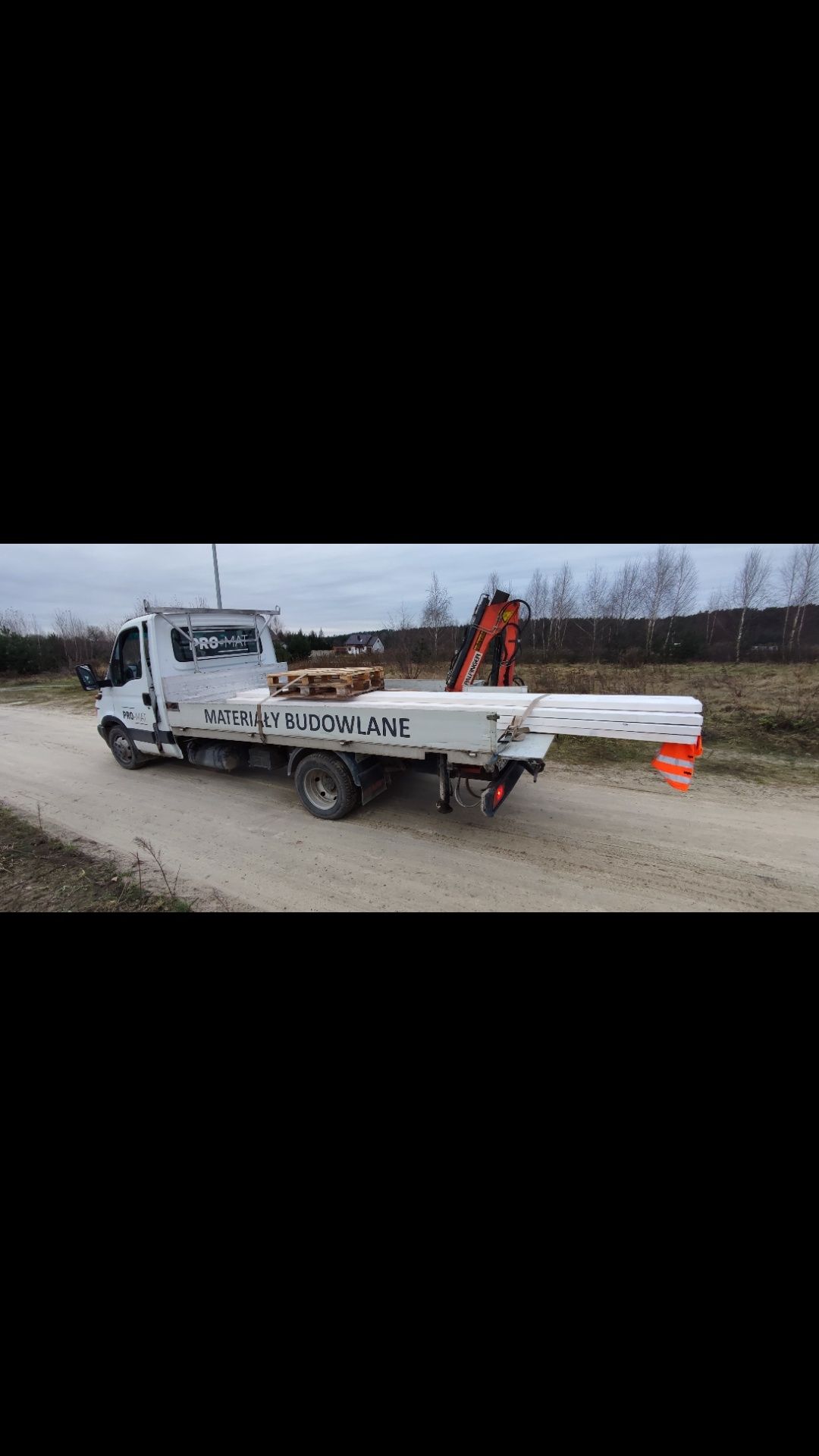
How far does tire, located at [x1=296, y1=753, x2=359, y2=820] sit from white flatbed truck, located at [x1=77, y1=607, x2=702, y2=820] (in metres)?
0.01

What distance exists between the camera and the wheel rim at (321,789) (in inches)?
216

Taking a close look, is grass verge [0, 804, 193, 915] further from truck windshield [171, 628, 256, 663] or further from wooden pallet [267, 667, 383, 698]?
truck windshield [171, 628, 256, 663]

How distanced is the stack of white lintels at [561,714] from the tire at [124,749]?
3.14 m

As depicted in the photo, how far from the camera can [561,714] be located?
4.45 metres

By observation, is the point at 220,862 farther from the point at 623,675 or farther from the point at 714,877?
the point at 623,675

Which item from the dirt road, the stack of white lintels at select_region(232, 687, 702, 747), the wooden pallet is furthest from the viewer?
the wooden pallet

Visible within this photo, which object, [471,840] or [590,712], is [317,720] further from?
[590,712]

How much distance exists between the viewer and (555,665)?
1894 centimetres

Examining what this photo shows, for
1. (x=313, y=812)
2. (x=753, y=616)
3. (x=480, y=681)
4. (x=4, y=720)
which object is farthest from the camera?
(x=753, y=616)

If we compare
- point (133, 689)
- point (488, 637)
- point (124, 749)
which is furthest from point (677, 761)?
point (124, 749)

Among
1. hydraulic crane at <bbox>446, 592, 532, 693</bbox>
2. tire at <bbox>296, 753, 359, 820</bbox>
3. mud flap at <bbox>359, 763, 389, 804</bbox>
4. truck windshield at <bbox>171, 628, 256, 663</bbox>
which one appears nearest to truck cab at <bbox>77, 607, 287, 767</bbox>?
truck windshield at <bbox>171, 628, 256, 663</bbox>

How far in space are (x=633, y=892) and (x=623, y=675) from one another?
13.6 meters

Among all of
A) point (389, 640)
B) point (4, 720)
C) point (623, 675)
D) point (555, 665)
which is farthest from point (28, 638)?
point (623, 675)

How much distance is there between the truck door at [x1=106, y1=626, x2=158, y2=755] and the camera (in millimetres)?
6695
